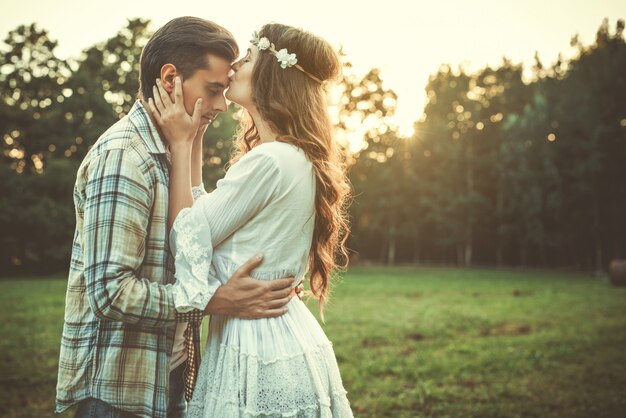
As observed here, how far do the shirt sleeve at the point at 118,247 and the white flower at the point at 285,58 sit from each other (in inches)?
31.0

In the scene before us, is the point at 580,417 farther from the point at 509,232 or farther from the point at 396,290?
the point at 509,232

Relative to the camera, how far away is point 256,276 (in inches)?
87.4

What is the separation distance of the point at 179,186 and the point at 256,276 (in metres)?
0.50

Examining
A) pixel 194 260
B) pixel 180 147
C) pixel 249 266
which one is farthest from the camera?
pixel 180 147

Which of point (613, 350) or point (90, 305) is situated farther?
point (613, 350)

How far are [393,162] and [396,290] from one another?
24306mm

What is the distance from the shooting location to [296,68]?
2.44 metres

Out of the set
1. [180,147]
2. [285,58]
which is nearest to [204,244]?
[180,147]

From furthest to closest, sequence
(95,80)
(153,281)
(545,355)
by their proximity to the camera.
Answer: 1. (95,80)
2. (545,355)
3. (153,281)

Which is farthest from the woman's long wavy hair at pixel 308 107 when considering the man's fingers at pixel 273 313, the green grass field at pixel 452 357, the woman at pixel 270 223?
the green grass field at pixel 452 357

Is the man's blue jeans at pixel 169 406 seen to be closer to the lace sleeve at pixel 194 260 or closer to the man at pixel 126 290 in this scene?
Answer: the man at pixel 126 290

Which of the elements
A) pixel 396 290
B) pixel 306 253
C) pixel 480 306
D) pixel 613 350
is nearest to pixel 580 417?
pixel 613 350

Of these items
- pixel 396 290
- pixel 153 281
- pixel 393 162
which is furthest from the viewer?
pixel 393 162

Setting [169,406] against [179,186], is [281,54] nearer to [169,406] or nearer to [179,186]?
[179,186]
